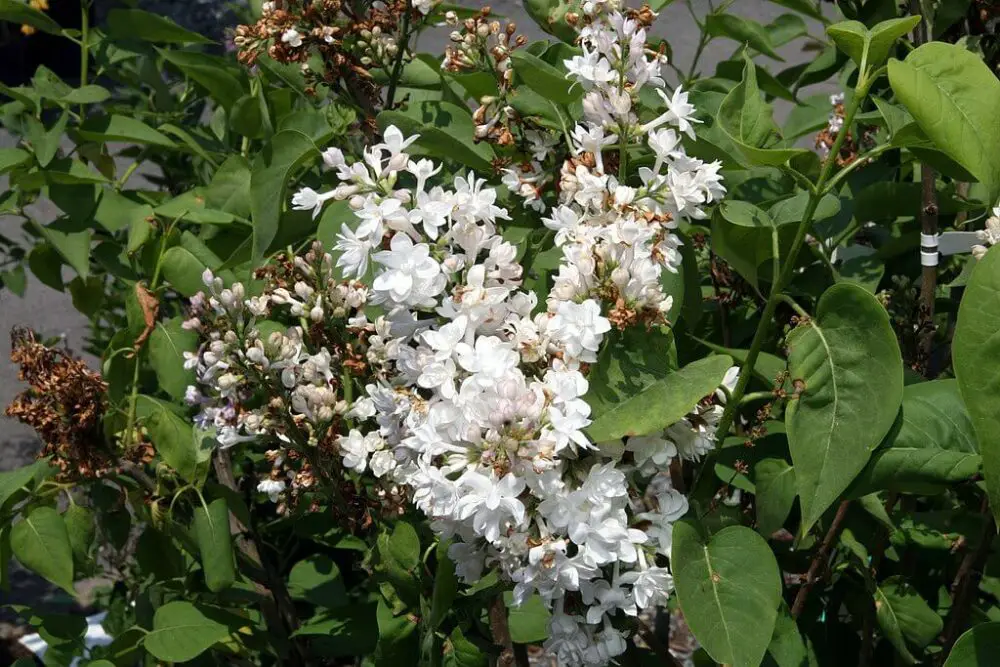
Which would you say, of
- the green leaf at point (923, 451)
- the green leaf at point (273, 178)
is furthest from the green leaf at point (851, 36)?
the green leaf at point (273, 178)

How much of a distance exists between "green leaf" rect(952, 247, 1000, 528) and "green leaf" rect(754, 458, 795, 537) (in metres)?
0.36

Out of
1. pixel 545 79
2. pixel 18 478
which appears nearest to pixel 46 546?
pixel 18 478

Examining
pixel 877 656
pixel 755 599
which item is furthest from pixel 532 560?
pixel 877 656

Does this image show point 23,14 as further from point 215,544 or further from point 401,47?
point 215,544

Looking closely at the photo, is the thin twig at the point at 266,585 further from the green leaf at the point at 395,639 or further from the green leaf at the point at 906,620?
the green leaf at the point at 906,620

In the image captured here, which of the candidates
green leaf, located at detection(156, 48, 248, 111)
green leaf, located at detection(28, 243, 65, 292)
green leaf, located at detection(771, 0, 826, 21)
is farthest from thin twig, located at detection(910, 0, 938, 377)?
green leaf, located at detection(28, 243, 65, 292)

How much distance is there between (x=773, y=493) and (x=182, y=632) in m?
0.96

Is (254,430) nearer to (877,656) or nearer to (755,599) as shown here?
(755,599)

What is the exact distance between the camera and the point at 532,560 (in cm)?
104

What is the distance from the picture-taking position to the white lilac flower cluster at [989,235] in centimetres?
129

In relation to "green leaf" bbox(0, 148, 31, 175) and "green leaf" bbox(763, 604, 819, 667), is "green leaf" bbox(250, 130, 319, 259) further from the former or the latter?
"green leaf" bbox(763, 604, 819, 667)

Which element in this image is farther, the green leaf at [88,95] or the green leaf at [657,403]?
the green leaf at [88,95]

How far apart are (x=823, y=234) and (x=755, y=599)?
820mm

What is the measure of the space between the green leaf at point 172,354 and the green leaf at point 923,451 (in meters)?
1.01
